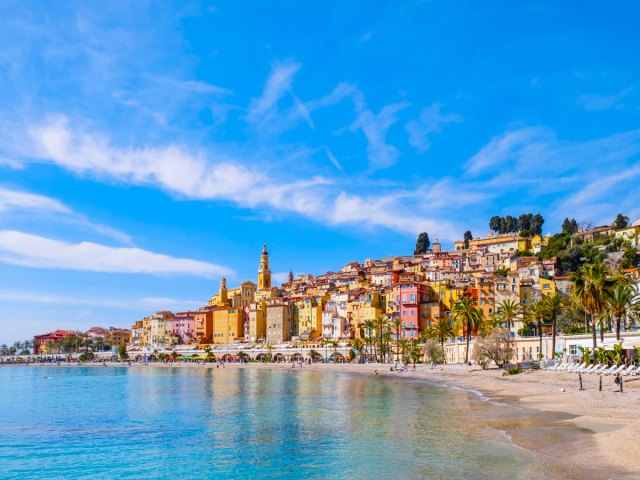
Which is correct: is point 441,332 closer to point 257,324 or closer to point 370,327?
point 370,327

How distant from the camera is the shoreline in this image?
795 inches

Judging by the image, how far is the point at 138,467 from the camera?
23750 millimetres

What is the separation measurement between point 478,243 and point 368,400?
125666 millimetres

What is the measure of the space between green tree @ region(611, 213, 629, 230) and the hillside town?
1.18 ft

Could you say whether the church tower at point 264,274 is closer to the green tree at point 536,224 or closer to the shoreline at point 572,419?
the green tree at point 536,224

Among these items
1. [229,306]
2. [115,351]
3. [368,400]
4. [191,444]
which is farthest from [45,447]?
[115,351]

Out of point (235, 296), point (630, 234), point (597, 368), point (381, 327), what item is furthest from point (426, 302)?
point (235, 296)

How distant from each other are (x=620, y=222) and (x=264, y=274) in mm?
105797

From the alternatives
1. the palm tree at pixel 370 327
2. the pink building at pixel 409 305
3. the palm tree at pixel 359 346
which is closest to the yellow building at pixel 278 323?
the palm tree at pixel 359 346

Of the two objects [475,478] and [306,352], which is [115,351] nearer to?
[306,352]

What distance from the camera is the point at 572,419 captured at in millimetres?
29094

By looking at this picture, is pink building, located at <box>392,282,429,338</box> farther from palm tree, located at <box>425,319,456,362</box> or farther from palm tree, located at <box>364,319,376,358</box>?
palm tree, located at <box>425,319,456,362</box>

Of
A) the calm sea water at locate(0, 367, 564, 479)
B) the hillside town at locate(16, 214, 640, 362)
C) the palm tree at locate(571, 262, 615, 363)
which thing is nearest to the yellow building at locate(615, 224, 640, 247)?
the hillside town at locate(16, 214, 640, 362)

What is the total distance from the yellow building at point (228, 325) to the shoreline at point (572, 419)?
10964cm
